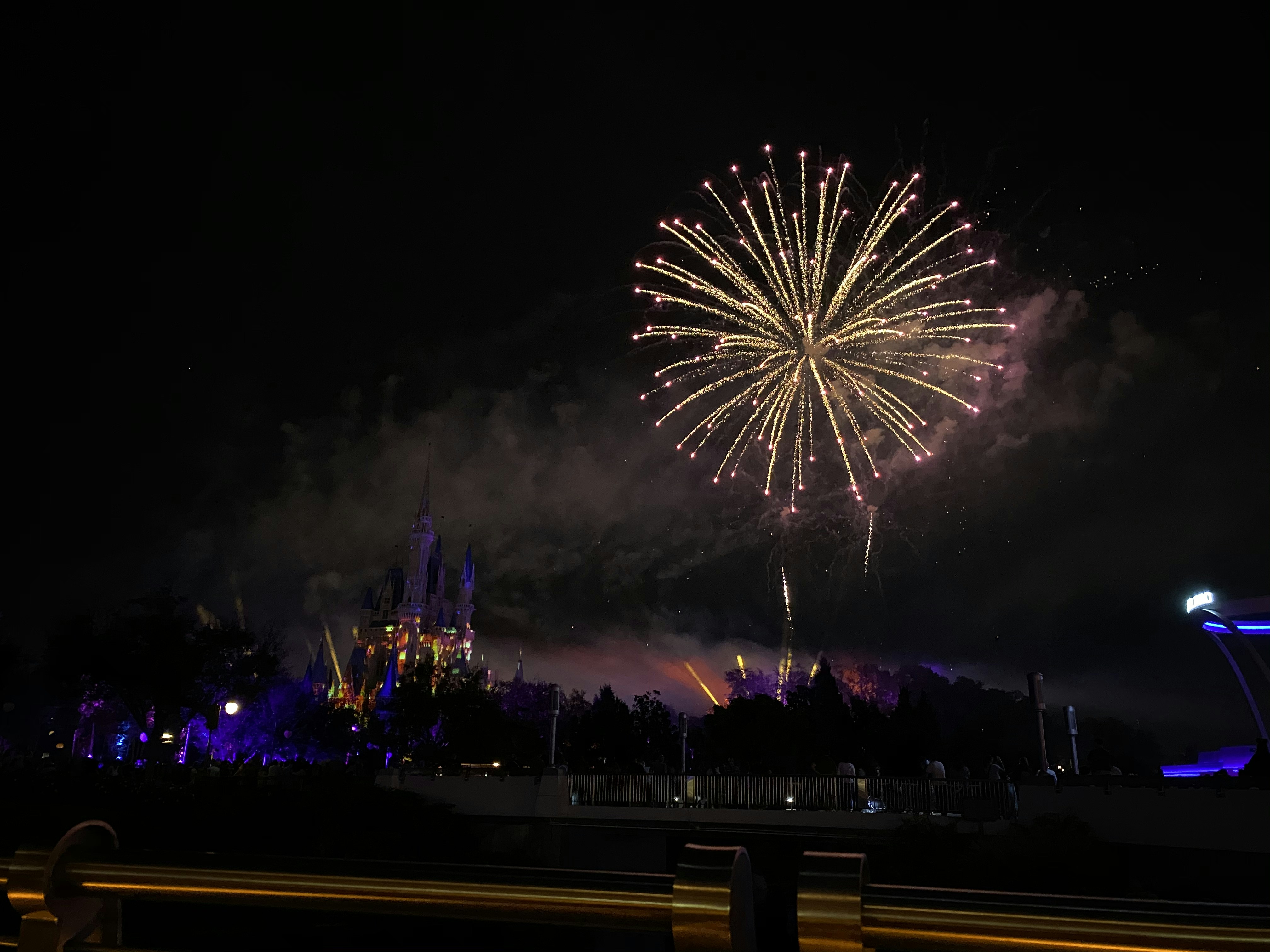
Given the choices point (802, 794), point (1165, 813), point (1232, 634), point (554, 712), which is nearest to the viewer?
point (1165, 813)

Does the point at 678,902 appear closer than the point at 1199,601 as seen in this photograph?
Yes

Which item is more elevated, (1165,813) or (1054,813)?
(1165,813)

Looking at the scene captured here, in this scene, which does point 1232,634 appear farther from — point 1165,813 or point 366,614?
point 366,614

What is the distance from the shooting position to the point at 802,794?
2598 centimetres

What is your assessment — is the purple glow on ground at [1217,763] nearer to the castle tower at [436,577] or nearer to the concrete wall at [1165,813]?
the concrete wall at [1165,813]

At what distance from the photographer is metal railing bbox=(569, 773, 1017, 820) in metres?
22.7

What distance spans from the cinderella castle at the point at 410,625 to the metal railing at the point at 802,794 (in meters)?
104

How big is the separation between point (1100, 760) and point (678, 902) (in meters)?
27.6

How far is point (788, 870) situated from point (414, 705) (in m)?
50.2

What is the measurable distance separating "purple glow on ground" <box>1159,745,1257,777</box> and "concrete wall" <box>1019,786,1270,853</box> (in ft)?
26.9

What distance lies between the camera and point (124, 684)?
144 ft

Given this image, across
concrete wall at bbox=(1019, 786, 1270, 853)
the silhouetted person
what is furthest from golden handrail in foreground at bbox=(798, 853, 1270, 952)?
the silhouetted person

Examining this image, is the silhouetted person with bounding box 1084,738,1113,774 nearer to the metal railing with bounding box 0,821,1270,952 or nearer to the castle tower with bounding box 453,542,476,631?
the metal railing with bounding box 0,821,1270,952

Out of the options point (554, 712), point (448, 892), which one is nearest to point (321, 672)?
point (554, 712)
